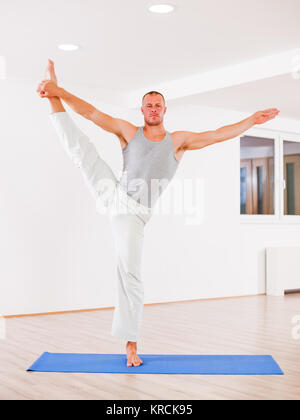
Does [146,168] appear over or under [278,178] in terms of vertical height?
under

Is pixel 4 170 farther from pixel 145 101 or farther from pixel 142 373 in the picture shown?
pixel 142 373

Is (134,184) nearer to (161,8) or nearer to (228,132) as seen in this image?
(228,132)

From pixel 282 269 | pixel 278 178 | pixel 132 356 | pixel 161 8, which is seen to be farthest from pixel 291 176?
pixel 132 356

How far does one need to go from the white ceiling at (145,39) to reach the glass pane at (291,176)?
2.09 m

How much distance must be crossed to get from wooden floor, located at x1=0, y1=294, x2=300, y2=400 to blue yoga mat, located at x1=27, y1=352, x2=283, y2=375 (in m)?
0.09

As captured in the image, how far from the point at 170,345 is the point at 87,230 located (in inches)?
84.4

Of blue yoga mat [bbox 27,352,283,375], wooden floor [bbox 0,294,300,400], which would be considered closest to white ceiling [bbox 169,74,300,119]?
wooden floor [bbox 0,294,300,400]

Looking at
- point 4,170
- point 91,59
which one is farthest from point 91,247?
point 91,59

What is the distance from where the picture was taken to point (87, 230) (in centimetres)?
611

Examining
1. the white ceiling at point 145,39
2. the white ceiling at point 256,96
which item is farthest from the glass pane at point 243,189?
the white ceiling at point 145,39

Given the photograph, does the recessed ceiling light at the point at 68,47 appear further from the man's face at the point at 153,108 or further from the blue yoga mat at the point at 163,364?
the blue yoga mat at the point at 163,364

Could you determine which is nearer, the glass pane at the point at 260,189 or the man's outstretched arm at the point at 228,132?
the man's outstretched arm at the point at 228,132

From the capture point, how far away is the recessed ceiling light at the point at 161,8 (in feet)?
12.8

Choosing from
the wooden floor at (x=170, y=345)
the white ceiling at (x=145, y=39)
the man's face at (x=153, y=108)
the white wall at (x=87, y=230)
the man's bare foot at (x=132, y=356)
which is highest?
the white ceiling at (x=145, y=39)
